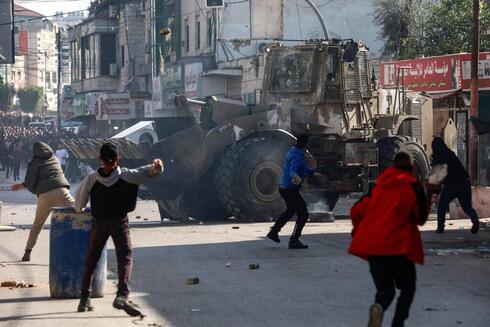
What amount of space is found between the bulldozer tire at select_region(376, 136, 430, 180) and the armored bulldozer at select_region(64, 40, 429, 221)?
2cm

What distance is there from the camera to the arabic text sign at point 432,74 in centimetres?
3098

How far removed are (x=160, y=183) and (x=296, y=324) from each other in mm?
12871

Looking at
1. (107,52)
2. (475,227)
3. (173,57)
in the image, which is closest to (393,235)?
(475,227)

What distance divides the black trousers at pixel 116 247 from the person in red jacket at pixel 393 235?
8.94 ft

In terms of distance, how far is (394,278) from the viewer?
8617 mm

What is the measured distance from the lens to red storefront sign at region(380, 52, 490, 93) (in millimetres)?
29875

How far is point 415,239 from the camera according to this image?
853 cm

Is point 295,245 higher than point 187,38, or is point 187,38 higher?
point 187,38

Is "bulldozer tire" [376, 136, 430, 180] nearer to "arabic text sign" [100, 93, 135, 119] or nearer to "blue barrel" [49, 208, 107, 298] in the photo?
"blue barrel" [49, 208, 107, 298]

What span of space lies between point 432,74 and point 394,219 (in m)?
24.3

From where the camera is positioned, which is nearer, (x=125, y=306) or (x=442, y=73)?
(x=125, y=306)

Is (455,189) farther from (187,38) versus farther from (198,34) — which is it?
(187,38)

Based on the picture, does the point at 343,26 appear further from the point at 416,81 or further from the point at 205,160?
the point at 205,160

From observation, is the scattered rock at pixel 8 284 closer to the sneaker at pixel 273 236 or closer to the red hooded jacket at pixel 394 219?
the sneaker at pixel 273 236
